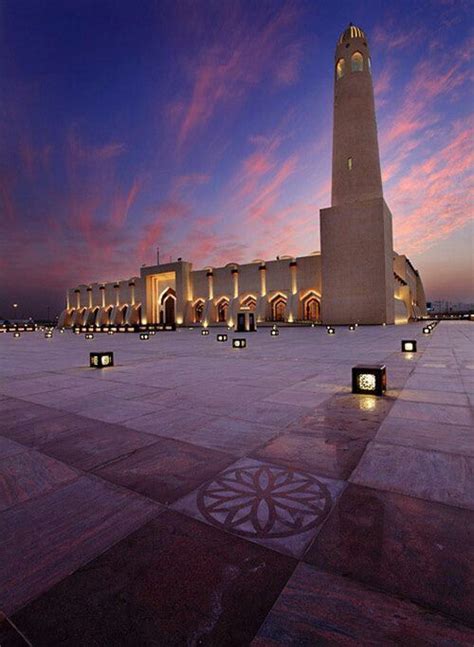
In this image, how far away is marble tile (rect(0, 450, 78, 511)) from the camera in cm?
237

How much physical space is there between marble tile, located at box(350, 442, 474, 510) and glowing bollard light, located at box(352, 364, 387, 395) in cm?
218

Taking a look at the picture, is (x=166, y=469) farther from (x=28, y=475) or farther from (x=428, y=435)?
(x=428, y=435)

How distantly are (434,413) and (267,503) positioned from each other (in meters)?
2.91

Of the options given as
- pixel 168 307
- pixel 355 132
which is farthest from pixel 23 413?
pixel 168 307

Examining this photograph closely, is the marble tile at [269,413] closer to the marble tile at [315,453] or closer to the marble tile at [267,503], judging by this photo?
the marble tile at [315,453]

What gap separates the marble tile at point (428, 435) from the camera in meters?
3.05

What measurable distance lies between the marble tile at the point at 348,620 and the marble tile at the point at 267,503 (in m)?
0.27

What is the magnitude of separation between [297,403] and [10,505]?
340 centimetres

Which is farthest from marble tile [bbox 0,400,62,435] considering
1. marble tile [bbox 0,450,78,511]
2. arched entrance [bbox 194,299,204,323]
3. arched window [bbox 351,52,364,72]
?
arched window [bbox 351,52,364,72]

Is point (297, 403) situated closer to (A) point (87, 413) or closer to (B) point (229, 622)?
(A) point (87, 413)

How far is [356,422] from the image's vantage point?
3.85 m

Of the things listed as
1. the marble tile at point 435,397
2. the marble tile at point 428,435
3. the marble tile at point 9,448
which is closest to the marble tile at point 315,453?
the marble tile at point 428,435

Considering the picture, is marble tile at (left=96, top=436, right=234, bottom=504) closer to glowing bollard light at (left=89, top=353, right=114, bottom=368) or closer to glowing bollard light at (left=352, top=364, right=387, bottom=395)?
glowing bollard light at (left=352, top=364, right=387, bottom=395)

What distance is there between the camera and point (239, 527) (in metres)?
1.94
